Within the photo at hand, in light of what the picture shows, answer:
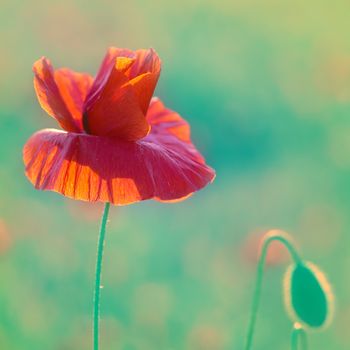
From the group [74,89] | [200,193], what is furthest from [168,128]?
[200,193]

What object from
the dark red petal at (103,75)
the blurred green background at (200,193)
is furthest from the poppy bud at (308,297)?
the blurred green background at (200,193)

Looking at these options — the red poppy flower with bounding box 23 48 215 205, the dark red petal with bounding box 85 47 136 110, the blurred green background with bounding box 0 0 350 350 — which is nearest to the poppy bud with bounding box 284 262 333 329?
the red poppy flower with bounding box 23 48 215 205

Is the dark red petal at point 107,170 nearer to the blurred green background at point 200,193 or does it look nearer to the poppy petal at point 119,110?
the poppy petal at point 119,110

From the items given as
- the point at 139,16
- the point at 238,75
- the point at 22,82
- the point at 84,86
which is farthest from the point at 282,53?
the point at 84,86

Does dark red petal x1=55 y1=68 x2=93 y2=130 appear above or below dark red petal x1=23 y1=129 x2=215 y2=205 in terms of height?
above

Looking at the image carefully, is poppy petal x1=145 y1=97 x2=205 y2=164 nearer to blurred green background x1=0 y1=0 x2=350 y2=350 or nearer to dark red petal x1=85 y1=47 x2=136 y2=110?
dark red petal x1=85 y1=47 x2=136 y2=110

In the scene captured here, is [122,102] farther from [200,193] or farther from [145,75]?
[200,193]

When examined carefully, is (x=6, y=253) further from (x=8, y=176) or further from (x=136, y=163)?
(x=136, y=163)
